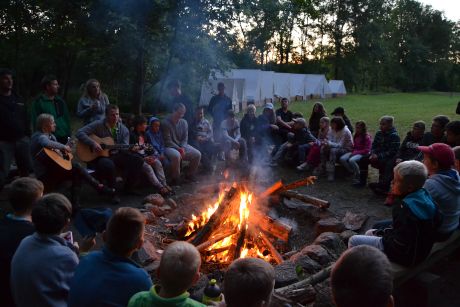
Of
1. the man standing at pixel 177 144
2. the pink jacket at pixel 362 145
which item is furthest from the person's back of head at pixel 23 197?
the pink jacket at pixel 362 145

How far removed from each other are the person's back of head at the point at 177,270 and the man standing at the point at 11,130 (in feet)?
16.2

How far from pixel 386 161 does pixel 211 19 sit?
531 cm

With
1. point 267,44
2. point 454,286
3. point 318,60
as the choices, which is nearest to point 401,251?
point 454,286

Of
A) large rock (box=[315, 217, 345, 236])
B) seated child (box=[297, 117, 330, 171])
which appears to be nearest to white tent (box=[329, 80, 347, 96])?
seated child (box=[297, 117, 330, 171])

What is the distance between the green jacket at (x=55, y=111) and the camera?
670 centimetres

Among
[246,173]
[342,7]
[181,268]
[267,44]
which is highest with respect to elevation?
[342,7]

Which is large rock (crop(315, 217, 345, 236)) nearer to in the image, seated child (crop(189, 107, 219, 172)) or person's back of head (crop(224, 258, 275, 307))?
person's back of head (crop(224, 258, 275, 307))

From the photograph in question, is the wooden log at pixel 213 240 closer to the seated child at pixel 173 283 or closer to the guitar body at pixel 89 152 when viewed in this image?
the seated child at pixel 173 283

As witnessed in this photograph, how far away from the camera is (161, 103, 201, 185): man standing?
308 inches

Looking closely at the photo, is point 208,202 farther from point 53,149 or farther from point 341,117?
point 341,117

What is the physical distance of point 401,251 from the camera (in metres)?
3.61

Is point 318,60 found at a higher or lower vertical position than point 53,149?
higher

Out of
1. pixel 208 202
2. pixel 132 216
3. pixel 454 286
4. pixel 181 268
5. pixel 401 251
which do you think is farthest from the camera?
pixel 208 202

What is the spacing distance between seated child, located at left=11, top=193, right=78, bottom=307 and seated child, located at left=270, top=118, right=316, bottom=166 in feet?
→ 22.9
